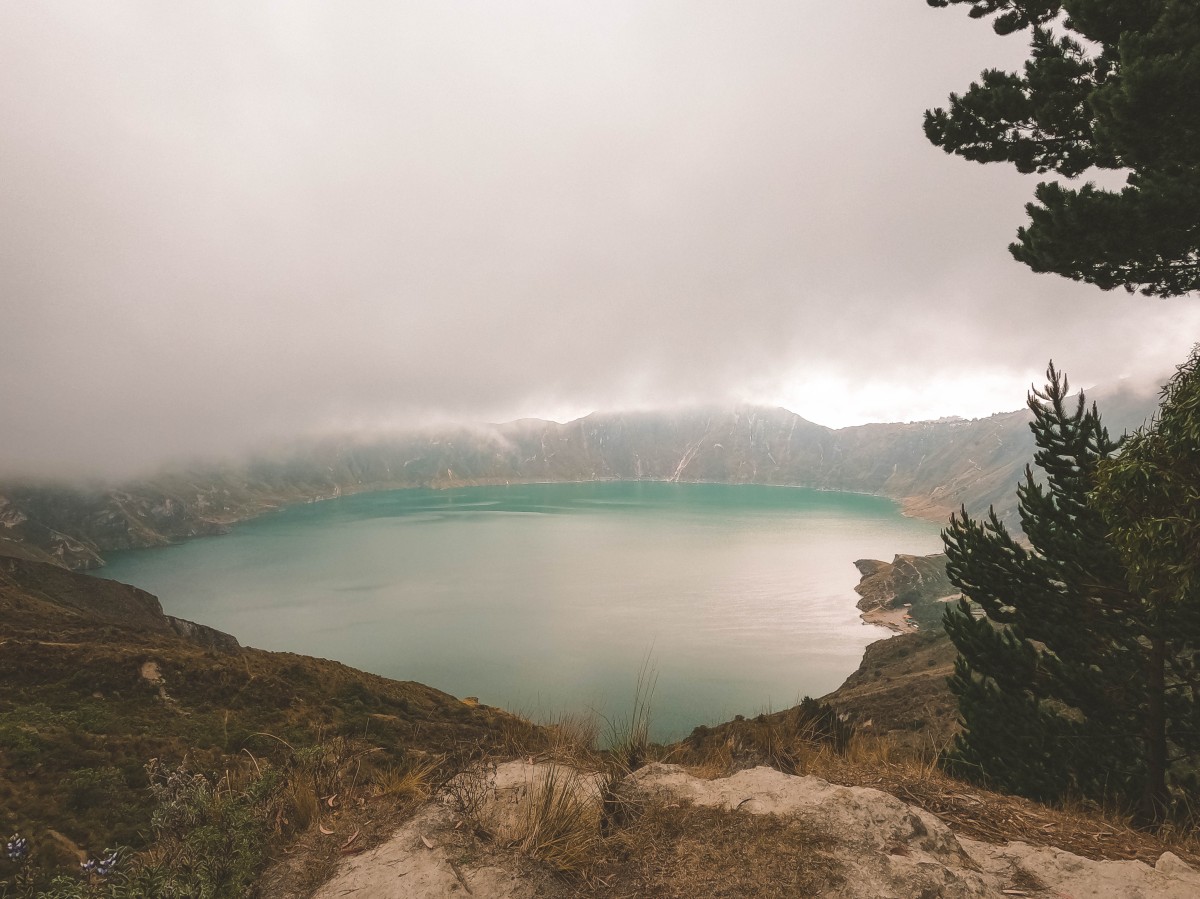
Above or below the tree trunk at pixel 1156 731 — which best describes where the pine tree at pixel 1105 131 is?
above

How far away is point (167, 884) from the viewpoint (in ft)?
8.04

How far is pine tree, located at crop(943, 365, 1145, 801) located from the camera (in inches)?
297

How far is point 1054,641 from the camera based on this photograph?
7.98 metres

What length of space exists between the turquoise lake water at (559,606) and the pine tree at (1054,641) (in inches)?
271

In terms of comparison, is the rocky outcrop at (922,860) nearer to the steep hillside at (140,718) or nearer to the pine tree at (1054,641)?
the steep hillside at (140,718)

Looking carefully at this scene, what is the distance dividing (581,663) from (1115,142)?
5484 cm

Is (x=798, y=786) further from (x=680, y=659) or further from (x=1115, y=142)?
(x=680, y=659)

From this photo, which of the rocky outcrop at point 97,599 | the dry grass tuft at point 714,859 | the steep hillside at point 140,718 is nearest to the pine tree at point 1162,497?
the dry grass tuft at point 714,859

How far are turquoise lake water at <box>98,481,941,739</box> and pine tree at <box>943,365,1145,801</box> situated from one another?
6.89m

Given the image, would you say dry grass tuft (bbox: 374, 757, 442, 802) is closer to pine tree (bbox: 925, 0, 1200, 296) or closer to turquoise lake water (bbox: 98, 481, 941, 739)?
turquoise lake water (bbox: 98, 481, 941, 739)

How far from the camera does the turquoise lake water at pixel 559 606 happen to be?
49.9 metres

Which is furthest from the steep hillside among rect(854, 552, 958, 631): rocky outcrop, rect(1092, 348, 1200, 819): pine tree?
rect(854, 552, 958, 631): rocky outcrop

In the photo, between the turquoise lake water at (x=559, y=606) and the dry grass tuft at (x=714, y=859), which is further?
the turquoise lake water at (x=559, y=606)

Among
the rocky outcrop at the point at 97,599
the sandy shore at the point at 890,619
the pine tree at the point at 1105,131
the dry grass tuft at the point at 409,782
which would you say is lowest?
the sandy shore at the point at 890,619
